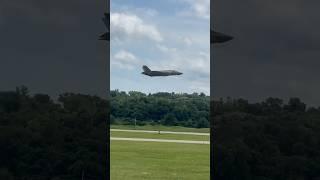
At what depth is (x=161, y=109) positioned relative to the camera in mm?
6832

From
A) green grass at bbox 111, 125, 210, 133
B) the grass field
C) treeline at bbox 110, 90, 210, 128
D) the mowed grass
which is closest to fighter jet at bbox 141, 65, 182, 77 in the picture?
treeline at bbox 110, 90, 210, 128

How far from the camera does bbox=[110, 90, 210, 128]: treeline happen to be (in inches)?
249

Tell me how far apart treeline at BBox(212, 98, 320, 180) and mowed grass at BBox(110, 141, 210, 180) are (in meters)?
1.50

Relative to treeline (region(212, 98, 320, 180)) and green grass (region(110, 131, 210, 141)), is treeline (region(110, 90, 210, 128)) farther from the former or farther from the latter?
treeline (region(212, 98, 320, 180))

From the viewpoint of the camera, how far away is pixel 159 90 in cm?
656

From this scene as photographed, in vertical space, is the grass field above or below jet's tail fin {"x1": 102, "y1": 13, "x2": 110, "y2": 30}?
below

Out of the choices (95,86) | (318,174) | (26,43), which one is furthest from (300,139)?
(26,43)

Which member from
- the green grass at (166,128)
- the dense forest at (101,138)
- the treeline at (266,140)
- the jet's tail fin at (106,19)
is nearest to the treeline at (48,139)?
the dense forest at (101,138)

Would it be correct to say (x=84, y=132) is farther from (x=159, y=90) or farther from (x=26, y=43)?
(x=159, y=90)

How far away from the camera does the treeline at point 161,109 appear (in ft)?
20.8

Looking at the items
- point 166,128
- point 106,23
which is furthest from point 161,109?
point 106,23

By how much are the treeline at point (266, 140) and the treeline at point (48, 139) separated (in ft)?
3.47

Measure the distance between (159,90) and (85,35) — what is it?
7.14 ft

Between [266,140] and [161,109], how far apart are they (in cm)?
253
